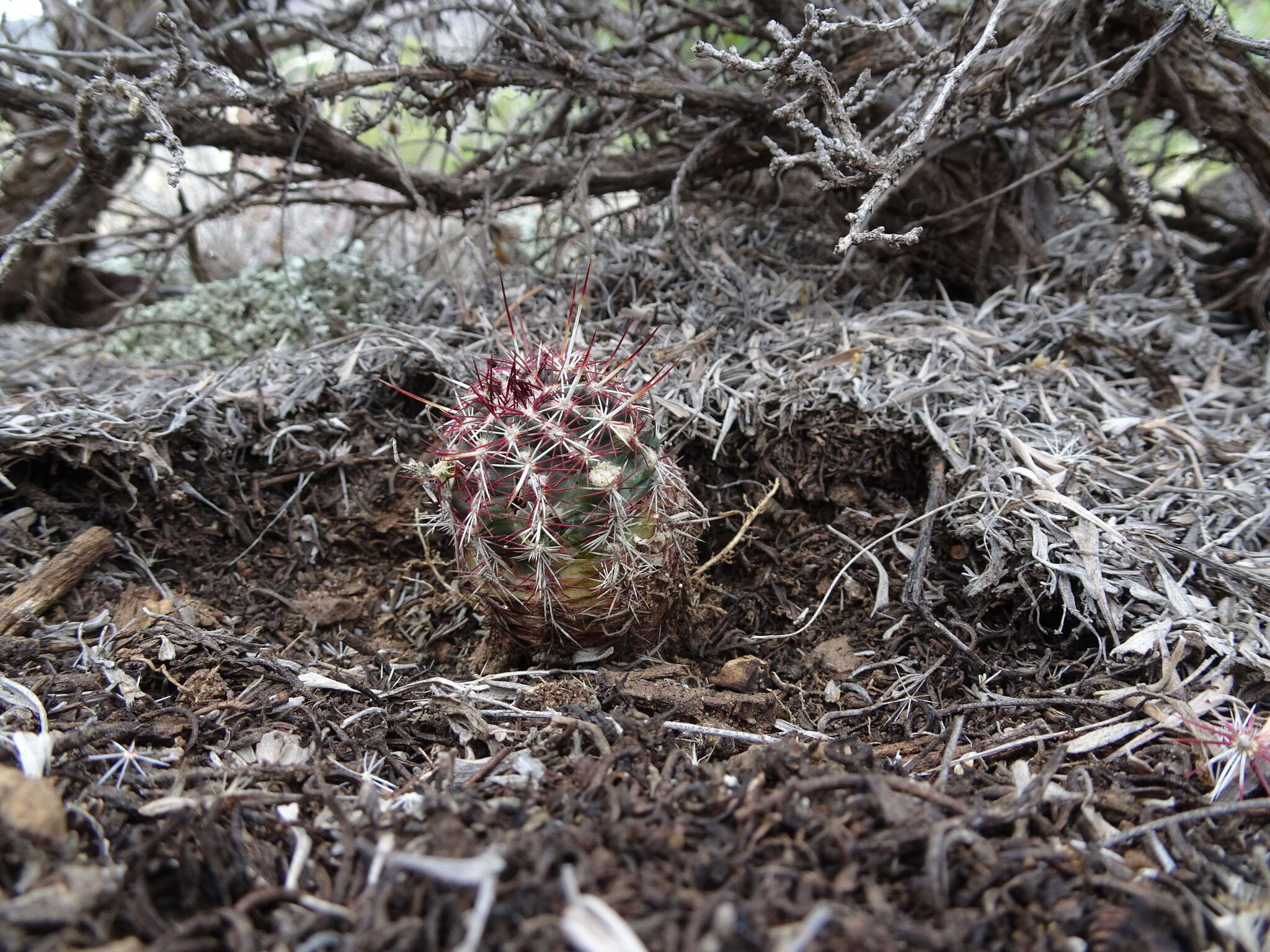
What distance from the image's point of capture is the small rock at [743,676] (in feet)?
6.46

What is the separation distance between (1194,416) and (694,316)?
150cm

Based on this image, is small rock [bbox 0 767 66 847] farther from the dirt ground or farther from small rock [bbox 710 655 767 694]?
small rock [bbox 710 655 767 694]

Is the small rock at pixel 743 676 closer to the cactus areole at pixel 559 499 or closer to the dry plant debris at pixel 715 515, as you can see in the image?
the dry plant debris at pixel 715 515

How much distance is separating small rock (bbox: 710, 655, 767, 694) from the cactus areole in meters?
0.24

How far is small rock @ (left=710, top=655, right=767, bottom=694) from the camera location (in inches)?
77.5

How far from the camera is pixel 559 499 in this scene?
A: 70.8 inches

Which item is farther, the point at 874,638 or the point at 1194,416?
the point at 1194,416

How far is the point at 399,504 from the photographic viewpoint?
2.48 meters

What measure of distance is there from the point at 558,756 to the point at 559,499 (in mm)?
525

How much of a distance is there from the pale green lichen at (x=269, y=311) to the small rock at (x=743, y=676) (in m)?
1.77

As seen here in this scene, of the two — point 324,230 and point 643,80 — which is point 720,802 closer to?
point 643,80

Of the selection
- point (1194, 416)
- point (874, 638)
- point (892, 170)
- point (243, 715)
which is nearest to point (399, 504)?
point (243, 715)

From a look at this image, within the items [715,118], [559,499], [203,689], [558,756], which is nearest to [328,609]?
[203,689]

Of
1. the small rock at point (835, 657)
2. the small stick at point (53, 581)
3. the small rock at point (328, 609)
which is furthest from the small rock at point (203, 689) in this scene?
the small rock at point (835, 657)
